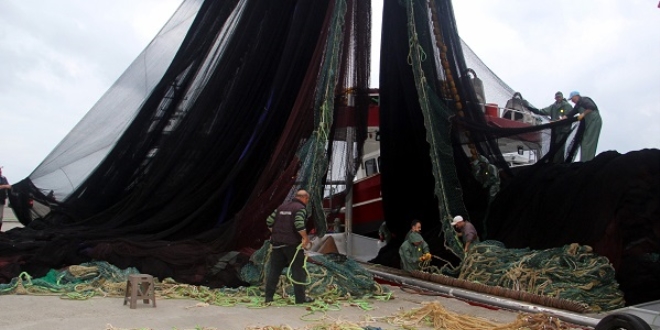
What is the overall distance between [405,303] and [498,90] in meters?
3.33

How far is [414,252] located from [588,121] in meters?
2.74

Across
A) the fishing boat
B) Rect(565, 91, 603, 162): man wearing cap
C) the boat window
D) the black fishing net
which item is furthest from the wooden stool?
the boat window

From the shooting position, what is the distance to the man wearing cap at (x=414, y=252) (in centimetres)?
773

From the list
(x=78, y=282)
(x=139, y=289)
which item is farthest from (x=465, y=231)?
(x=78, y=282)

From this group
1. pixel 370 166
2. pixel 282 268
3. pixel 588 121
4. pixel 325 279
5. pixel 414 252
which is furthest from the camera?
pixel 370 166

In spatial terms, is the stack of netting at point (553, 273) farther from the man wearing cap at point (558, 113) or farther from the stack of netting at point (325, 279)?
the man wearing cap at point (558, 113)

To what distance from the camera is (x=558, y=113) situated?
8.07 m

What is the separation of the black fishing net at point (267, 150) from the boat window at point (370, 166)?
11.5 ft

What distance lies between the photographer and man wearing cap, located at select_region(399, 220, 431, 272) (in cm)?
773

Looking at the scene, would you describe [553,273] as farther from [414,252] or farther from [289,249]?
[289,249]

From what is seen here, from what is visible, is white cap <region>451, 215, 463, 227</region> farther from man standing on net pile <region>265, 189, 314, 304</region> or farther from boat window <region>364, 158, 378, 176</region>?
boat window <region>364, 158, 378, 176</region>

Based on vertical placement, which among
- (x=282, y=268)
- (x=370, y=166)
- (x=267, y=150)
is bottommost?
(x=282, y=268)

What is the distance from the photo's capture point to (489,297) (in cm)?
598

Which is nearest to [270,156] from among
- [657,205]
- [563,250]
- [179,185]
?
[179,185]
